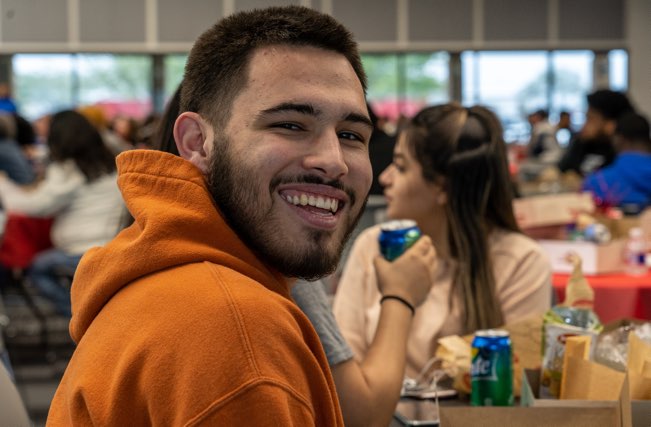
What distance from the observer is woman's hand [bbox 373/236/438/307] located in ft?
6.52

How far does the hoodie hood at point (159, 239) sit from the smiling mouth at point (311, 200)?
85mm

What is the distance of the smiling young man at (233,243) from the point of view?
0.93 metres

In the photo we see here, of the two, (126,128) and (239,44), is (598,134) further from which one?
(239,44)

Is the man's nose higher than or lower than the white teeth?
higher

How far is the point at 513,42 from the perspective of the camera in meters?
14.5

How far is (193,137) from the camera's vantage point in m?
1.25

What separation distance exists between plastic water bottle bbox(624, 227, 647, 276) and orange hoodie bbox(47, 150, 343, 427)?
9.06ft

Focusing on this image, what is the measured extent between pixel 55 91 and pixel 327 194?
545 inches

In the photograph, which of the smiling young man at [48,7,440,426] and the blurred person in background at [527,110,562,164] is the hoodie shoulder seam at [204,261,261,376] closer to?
the smiling young man at [48,7,440,426]

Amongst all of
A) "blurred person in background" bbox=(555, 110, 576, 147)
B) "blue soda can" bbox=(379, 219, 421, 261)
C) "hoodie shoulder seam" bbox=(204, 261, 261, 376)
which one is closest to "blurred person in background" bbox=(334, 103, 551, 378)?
"blue soda can" bbox=(379, 219, 421, 261)

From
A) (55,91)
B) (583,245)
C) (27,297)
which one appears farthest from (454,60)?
(583,245)

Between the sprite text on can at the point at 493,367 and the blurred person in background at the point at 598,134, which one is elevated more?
the blurred person in background at the point at 598,134

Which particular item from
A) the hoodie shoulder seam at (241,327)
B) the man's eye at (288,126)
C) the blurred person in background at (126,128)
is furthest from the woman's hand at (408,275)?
the blurred person in background at (126,128)

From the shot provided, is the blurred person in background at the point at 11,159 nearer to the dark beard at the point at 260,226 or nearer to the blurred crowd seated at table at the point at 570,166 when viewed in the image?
the blurred crowd seated at table at the point at 570,166
